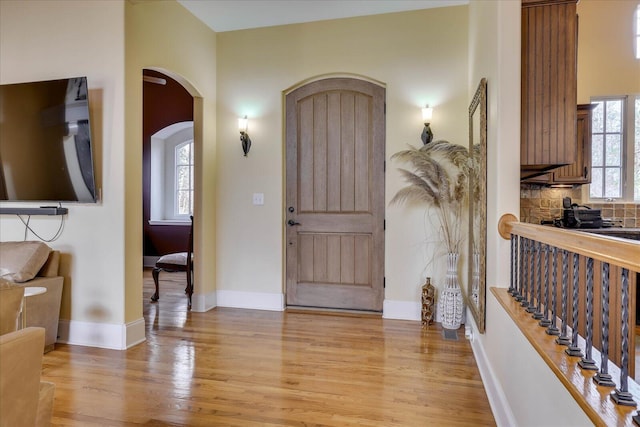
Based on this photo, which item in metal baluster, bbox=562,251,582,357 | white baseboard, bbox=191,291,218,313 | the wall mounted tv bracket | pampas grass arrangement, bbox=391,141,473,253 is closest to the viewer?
metal baluster, bbox=562,251,582,357

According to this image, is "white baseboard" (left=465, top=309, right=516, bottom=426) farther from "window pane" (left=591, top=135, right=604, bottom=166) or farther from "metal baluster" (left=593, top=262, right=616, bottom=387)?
"window pane" (left=591, top=135, right=604, bottom=166)

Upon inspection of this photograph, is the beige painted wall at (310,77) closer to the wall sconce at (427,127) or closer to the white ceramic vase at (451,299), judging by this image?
the wall sconce at (427,127)

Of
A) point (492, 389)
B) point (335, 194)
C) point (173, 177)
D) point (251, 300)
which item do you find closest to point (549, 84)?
point (492, 389)

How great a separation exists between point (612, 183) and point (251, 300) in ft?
14.1

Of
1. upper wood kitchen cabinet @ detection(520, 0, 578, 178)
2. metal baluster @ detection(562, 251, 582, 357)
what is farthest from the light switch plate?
metal baluster @ detection(562, 251, 582, 357)

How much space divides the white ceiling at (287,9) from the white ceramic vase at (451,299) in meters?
2.42

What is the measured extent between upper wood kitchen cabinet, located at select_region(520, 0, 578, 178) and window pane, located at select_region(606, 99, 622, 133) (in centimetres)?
277

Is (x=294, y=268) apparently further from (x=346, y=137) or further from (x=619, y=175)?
(x=619, y=175)

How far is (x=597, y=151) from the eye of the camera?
439cm

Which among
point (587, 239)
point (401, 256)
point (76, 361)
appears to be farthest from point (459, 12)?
point (76, 361)

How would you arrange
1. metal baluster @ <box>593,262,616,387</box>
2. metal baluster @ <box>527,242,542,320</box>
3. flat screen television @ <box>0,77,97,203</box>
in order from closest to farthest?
metal baluster @ <box>593,262,616,387</box>
metal baluster @ <box>527,242,542,320</box>
flat screen television @ <box>0,77,97,203</box>

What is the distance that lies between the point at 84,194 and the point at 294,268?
83.7 inches

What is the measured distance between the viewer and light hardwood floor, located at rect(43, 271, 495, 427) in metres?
2.09

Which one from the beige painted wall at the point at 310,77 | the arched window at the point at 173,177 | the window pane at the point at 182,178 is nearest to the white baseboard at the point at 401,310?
the beige painted wall at the point at 310,77
